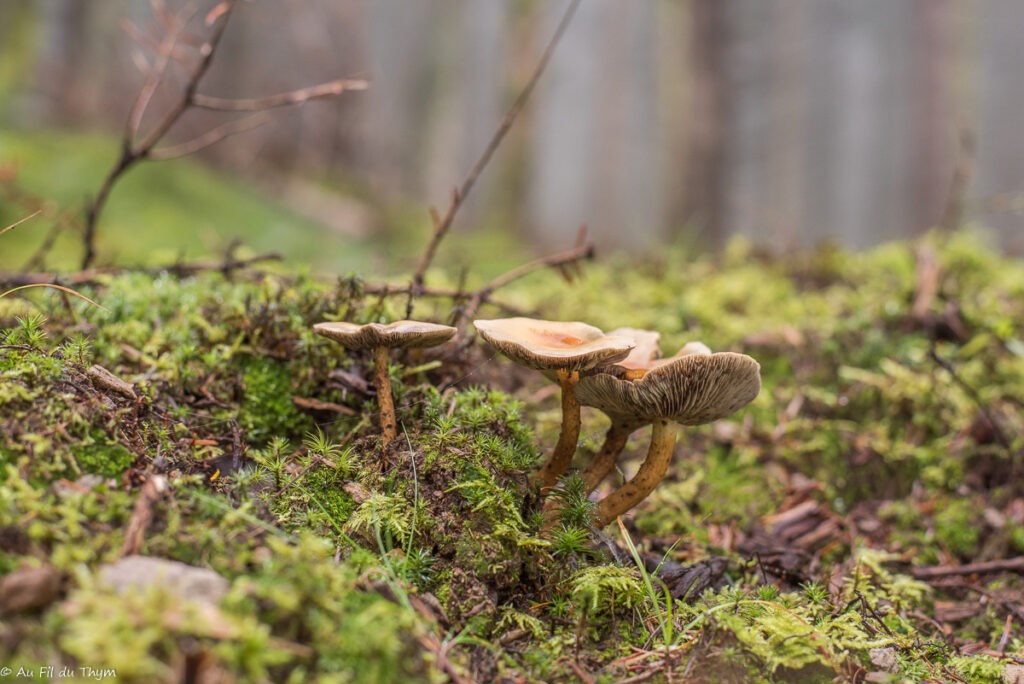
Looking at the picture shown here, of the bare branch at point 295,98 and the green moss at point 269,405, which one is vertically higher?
the bare branch at point 295,98

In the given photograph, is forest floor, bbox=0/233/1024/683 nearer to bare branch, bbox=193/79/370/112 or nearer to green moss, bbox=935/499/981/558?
green moss, bbox=935/499/981/558

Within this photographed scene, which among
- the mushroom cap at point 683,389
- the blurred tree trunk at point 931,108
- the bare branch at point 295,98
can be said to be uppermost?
the blurred tree trunk at point 931,108

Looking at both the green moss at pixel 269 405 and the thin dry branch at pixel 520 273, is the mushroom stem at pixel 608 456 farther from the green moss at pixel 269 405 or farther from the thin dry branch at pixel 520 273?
the green moss at pixel 269 405

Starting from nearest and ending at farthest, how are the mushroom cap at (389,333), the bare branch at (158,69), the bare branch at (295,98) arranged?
the mushroom cap at (389,333), the bare branch at (295,98), the bare branch at (158,69)

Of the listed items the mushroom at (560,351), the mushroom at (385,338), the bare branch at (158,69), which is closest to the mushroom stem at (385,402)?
the mushroom at (385,338)

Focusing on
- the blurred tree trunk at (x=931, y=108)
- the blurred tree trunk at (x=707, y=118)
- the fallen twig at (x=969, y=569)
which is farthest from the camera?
the blurred tree trunk at (x=931, y=108)

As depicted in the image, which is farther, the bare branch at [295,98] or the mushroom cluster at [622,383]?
the bare branch at [295,98]

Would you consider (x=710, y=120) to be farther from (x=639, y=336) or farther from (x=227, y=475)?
(x=227, y=475)

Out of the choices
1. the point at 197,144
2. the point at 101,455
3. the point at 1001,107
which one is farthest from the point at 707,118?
the point at 101,455
